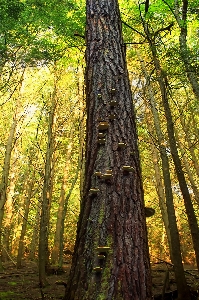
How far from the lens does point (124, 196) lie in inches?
94.0

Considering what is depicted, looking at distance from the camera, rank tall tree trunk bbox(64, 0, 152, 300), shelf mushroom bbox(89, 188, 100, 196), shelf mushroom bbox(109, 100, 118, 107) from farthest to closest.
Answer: shelf mushroom bbox(109, 100, 118, 107), shelf mushroom bbox(89, 188, 100, 196), tall tree trunk bbox(64, 0, 152, 300)

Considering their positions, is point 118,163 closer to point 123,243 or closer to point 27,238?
point 123,243

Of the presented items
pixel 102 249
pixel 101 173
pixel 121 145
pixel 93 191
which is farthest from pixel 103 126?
pixel 102 249

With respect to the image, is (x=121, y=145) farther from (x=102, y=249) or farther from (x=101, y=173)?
(x=102, y=249)

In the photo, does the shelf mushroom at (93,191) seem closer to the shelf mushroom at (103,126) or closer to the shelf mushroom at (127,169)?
the shelf mushroom at (127,169)

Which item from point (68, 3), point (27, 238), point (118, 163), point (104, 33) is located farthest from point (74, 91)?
point (27, 238)

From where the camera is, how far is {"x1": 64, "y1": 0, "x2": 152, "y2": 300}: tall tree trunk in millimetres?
2021

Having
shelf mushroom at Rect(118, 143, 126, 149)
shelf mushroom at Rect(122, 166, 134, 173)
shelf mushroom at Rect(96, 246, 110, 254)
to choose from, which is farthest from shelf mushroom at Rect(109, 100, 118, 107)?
shelf mushroom at Rect(96, 246, 110, 254)

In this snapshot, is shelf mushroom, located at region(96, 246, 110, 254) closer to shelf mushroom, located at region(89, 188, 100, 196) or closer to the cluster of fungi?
the cluster of fungi

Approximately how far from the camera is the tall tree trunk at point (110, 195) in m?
2.02

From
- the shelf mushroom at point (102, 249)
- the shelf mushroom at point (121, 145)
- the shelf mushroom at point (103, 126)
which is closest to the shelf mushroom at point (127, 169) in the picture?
the shelf mushroom at point (121, 145)

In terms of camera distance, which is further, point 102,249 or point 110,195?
point 110,195

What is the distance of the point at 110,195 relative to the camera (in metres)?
2.38

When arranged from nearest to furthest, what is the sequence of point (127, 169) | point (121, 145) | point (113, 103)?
point (127, 169), point (121, 145), point (113, 103)
